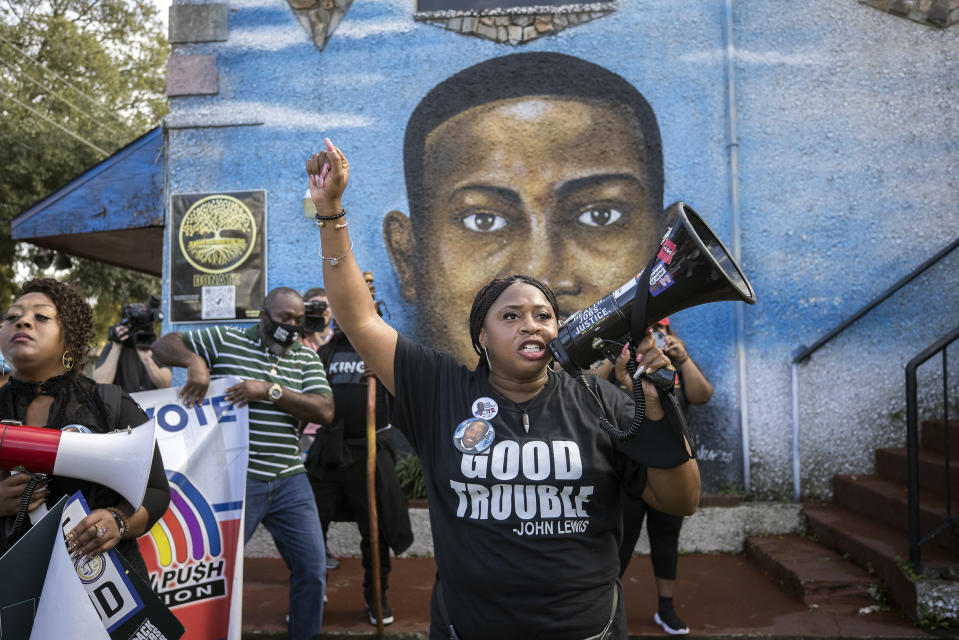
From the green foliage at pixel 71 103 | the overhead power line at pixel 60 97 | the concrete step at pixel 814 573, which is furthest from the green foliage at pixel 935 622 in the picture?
the overhead power line at pixel 60 97

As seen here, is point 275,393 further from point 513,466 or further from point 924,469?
point 924,469

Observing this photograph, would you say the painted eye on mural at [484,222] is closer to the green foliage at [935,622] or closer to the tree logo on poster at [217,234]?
the tree logo on poster at [217,234]

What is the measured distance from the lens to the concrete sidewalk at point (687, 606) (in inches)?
173

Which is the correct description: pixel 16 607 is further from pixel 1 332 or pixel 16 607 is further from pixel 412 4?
pixel 412 4

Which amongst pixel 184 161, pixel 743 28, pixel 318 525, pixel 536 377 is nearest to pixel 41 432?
pixel 536 377

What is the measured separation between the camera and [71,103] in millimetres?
16891

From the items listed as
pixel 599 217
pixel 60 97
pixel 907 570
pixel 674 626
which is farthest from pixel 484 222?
pixel 60 97

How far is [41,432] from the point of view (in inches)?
91.8

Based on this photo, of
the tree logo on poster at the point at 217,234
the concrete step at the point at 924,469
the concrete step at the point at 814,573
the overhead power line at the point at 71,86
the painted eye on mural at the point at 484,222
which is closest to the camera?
the concrete step at the point at 814,573

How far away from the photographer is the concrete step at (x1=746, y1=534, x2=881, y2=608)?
15.5 ft

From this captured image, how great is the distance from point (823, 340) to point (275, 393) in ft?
14.4

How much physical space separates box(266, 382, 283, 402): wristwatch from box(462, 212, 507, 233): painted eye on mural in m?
3.06

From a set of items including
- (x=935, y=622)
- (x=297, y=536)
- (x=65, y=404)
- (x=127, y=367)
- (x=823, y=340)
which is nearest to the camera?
(x=65, y=404)

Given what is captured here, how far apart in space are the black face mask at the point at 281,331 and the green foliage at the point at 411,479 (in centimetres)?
237
